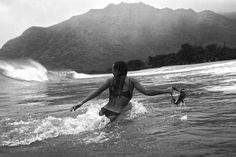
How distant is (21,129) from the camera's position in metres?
8.26

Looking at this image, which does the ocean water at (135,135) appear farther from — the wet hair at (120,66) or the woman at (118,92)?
the wet hair at (120,66)

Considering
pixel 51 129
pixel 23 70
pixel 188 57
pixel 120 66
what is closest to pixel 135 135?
→ pixel 120 66

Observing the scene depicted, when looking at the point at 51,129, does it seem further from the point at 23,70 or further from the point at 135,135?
the point at 23,70

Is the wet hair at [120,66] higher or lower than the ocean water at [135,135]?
higher

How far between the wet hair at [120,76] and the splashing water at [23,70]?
38.3 m

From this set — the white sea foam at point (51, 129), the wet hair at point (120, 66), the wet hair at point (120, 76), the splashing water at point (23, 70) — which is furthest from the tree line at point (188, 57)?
the wet hair at point (120, 66)

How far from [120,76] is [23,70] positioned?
4286cm

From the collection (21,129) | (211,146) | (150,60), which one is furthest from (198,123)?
(150,60)

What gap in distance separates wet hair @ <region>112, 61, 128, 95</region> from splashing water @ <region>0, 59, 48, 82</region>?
126ft

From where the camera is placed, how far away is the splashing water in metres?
46.9

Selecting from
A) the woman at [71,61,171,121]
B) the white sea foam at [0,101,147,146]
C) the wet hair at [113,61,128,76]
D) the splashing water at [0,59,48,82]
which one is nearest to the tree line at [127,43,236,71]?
the splashing water at [0,59,48,82]

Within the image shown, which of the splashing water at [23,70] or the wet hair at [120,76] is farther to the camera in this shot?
the splashing water at [23,70]

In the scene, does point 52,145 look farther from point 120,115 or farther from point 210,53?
point 210,53

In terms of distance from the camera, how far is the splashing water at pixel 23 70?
46.9 metres
